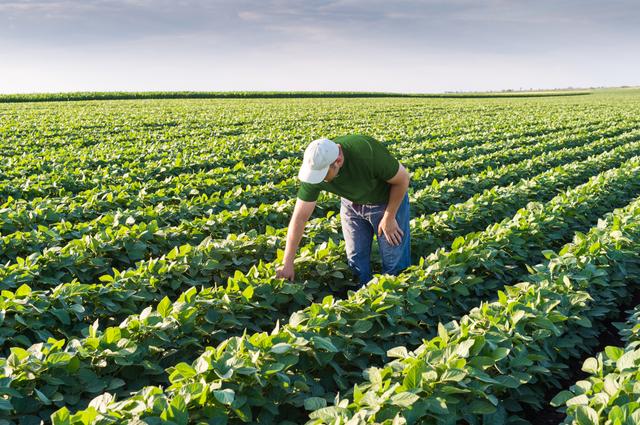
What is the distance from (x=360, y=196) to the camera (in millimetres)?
4641

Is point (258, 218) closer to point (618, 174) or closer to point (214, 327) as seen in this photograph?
point (214, 327)

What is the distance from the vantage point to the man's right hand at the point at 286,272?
451cm

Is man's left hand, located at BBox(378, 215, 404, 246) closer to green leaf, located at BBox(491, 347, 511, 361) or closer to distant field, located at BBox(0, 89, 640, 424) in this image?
distant field, located at BBox(0, 89, 640, 424)

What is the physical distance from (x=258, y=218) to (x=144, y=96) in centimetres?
4641

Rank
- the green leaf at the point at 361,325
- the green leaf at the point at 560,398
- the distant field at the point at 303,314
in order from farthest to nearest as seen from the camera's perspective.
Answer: the green leaf at the point at 361,325 → the green leaf at the point at 560,398 → the distant field at the point at 303,314

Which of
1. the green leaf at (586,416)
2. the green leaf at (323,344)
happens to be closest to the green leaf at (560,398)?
the green leaf at (586,416)

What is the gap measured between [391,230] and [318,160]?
3.91 ft

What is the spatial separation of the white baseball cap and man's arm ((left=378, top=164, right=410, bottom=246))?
752mm

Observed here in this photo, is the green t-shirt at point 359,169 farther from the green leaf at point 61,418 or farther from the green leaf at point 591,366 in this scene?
the green leaf at point 61,418

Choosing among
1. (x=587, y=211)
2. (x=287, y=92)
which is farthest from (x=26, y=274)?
(x=287, y=92)

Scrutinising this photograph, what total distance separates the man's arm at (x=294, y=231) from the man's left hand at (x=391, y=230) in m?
0.70

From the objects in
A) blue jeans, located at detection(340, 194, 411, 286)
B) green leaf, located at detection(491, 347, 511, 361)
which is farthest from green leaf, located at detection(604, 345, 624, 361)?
blue jeans, located at detection(340, 194, 411, 286)

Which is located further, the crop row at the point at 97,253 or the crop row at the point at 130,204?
the crop row at the point at 130,204

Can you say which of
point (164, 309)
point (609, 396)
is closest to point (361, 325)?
point (164, 309)
